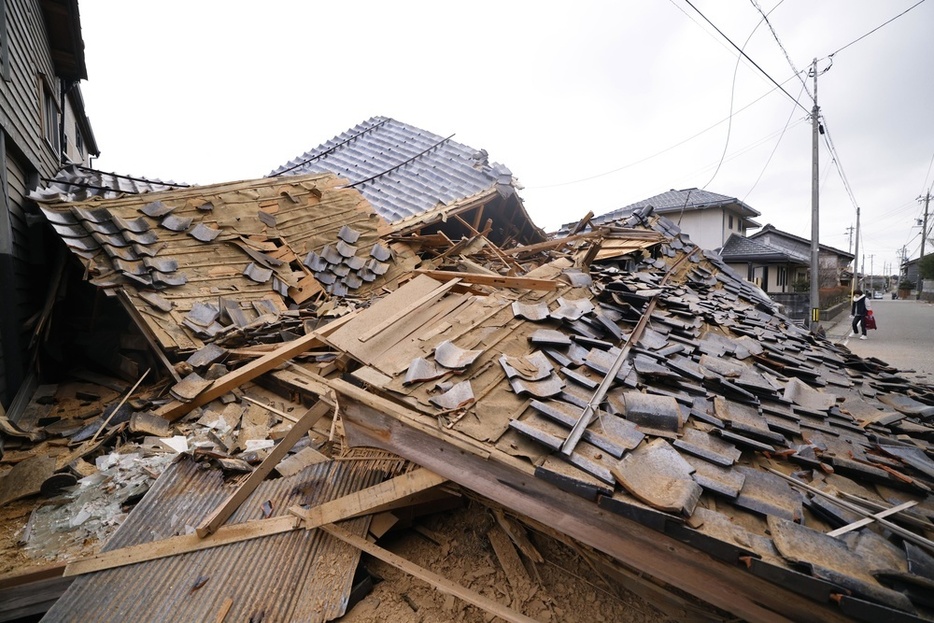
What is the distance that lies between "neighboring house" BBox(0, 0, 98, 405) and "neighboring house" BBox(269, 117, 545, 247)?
17.0 feet

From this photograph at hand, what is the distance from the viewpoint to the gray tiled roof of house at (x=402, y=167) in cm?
1036

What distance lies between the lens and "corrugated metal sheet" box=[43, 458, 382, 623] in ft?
9.02

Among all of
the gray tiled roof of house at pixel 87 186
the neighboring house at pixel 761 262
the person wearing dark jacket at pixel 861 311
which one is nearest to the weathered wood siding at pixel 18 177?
the gray tiled roof of house at pixel 87 186

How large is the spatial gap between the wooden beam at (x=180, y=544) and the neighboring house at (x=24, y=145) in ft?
11.5

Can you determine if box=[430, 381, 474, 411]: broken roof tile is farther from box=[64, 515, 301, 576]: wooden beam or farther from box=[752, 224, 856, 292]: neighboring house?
box=[752, 224, 856, 292]: neighboring house

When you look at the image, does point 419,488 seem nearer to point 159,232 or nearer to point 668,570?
point 668,570

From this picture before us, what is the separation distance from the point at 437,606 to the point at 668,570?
1765 mm

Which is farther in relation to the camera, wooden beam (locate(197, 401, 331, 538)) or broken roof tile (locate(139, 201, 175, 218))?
broken roof tile (locate(139, 201, 175, 218))

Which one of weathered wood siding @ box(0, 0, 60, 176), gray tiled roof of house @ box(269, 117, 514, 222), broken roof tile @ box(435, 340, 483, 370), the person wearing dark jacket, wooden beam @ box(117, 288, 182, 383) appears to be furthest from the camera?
the person wearing dark jacket

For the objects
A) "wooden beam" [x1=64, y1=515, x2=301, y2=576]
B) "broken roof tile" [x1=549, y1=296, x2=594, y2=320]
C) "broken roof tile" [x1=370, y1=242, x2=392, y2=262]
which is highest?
"broken roof tile" [x1=370, y1=242, x2=392, y2=262]

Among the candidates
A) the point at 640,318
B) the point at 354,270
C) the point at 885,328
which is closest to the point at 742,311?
the point at 640,318

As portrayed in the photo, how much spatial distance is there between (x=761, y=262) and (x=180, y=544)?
28.5 meters

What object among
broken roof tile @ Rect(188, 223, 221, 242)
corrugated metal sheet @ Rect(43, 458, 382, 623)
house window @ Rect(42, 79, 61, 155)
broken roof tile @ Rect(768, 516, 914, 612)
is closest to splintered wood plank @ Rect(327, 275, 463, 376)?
corrugated metal sheet @ Rect(43, 458, 382, 623)

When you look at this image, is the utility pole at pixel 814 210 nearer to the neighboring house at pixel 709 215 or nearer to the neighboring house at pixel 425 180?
the neighboring house at pixel 425 180
